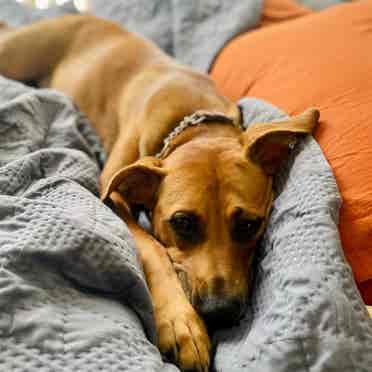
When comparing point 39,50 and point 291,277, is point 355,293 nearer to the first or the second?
point 291,277

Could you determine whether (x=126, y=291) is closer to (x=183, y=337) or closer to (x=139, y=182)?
(x=183, y=337)

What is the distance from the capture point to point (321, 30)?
7.55ft

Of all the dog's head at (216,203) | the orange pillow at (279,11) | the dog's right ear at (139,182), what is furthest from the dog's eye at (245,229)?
the orange pillow at (279,11)

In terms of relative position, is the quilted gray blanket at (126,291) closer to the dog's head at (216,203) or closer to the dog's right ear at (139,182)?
the dog's head at (216,203)

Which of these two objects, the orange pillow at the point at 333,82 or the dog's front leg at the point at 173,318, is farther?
the orange pillow at the point at 333,82

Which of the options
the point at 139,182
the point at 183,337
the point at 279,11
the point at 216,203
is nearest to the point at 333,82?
the point at 216,203

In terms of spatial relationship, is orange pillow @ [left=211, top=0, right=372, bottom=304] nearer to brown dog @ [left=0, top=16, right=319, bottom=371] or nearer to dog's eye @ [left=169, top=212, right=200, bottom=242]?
brown dog @ [left=0, top=16, right=319, bottom=371]

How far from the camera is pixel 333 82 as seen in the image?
1.83m

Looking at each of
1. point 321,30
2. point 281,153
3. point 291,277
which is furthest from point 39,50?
point 291,277

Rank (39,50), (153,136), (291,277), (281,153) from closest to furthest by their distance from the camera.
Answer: (291,277) < (281,153) < (153,136) < (39,50)

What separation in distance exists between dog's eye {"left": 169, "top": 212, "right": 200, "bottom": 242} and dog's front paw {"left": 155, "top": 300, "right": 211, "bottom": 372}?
28cm

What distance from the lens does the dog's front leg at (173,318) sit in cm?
119

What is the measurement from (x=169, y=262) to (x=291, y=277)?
443 mm

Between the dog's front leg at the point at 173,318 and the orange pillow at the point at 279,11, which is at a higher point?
the orange pillow at the point at 279,11
